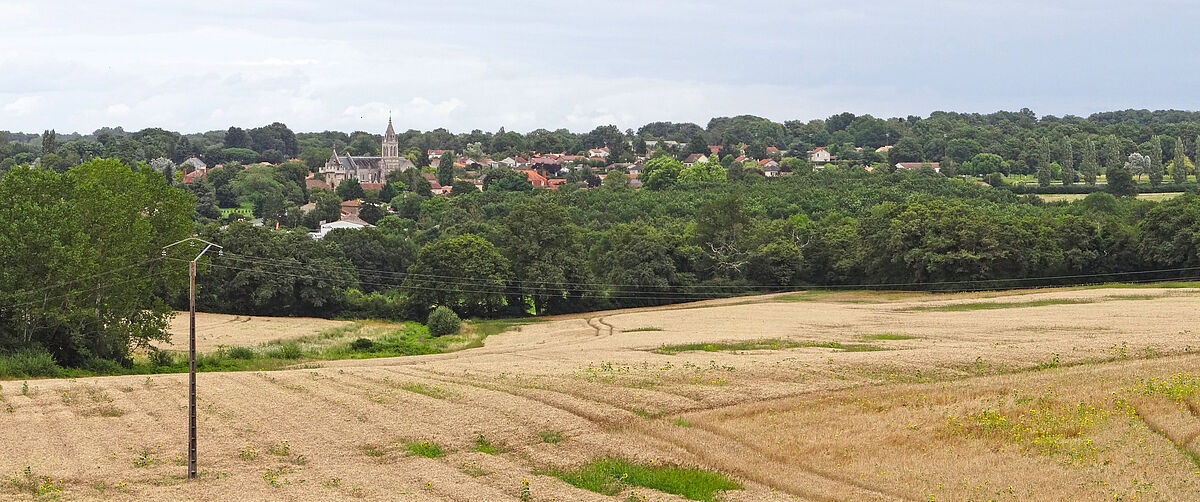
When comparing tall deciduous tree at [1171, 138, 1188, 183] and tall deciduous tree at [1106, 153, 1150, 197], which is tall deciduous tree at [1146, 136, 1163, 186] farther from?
tall deciduous tree at [1106, 153, 1150, 197]

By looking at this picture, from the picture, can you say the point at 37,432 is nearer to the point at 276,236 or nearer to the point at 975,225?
the point at 276,236

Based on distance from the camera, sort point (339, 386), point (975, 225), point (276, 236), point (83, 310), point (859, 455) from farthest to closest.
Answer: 1. point (276, 236)
2. point (975, 225)
3. point (83, 310)
4. point (339, 386)
5. point (859, 455)

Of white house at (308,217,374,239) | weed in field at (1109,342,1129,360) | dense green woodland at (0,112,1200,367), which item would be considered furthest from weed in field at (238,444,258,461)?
white house at (308,217,374,239)

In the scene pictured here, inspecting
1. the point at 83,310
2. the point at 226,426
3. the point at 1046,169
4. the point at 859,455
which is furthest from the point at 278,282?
the point at 1046,169

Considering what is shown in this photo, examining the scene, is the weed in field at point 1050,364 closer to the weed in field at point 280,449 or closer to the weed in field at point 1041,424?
the weed in field at point 1041,424

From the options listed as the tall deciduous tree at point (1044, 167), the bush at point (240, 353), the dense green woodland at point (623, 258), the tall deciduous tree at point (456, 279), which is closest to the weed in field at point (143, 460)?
the dense green woodland at point (623, 258)

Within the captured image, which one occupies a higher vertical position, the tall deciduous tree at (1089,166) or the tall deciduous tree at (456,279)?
the tall deciduous tree at (1089,166)

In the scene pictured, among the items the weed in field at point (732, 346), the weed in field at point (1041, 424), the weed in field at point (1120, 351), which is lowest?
the weed in field at point (732, 346)
